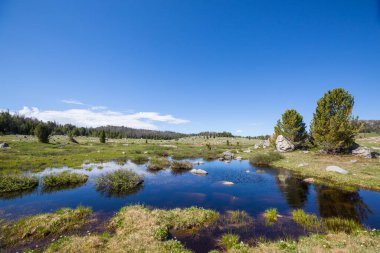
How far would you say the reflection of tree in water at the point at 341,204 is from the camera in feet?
51.8

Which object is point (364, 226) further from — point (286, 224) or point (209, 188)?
point (209, 188)

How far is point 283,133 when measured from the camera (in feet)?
196

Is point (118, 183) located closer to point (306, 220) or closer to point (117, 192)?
point (117, 192)

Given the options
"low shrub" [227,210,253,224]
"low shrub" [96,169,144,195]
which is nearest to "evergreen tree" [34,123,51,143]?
"low shrub" [96,169,144,195]

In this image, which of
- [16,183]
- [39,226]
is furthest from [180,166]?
[39,226]

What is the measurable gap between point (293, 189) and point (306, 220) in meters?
10.5

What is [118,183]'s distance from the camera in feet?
77.9

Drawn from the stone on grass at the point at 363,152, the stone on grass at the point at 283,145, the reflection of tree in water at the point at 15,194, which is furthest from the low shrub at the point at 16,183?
the stone on grass at the point at 283,145

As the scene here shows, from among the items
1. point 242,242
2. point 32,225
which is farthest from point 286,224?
point 32,225

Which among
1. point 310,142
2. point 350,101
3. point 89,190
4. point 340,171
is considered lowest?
point 89,190

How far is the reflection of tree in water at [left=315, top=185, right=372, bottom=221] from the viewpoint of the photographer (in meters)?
15.8

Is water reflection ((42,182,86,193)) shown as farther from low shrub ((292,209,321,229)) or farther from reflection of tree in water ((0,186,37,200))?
low shrub ((292,209,321,229))

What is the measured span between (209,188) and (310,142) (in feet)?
156

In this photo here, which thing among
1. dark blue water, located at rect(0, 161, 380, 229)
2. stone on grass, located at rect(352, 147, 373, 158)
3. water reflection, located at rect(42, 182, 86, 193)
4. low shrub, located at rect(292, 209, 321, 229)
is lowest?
water reflection, located at rect(42, 182, 86, 193)
